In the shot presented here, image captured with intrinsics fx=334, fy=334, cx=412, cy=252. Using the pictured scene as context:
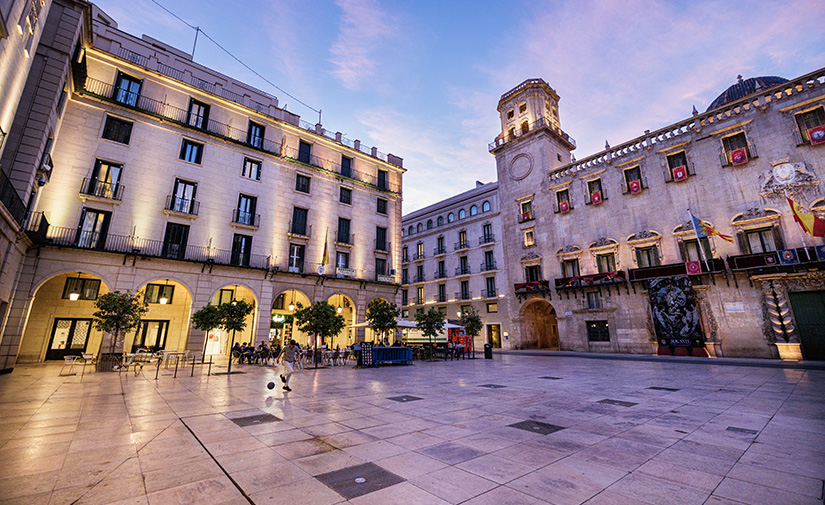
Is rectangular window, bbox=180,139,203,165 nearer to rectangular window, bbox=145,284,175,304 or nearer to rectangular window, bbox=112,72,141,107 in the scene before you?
rectangular window, bbox=112,72,141,107

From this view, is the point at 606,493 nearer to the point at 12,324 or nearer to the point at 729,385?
the point at 729,385

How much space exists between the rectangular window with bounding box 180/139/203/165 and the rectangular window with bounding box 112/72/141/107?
3.32m

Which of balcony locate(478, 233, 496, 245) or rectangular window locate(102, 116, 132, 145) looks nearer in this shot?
rectangular window locate(102, 116, 132, 145)

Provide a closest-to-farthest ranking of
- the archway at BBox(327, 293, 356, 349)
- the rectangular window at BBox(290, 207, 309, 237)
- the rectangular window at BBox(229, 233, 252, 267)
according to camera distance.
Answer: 1. the rectangular window at BBox(229, 233, 252, 267)
2. the rectangular window at BBox(290, 207, 309, 237)
3. the archway at BBox(327, 293, 356, 349)

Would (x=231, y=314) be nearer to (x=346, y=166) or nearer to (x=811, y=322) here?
(x=346, y=166)

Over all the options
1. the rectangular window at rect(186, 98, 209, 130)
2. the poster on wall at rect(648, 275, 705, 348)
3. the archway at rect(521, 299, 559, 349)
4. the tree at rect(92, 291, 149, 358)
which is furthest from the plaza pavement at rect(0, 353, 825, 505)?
the archway at rect(521, 299, 559, 349)

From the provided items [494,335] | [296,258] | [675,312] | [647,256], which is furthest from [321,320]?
[494,335]

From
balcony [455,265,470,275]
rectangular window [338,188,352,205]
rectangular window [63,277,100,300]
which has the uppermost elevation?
rectangular window [338,188,352,205]

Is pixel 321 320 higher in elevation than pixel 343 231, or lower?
lower

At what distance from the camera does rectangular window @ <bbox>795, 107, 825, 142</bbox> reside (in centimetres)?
1986

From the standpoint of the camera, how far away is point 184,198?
2156 cm

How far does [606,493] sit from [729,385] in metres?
10.7

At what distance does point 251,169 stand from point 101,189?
28.1 ft

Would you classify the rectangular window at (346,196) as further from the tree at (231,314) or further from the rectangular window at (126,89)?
the tree at (231,314)
